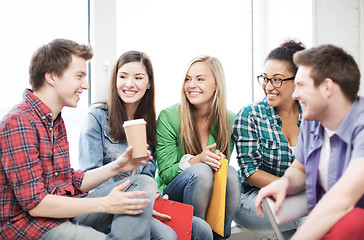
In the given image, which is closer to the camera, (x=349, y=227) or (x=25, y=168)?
(x=349, y=227)

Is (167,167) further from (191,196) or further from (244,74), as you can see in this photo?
(244,74)

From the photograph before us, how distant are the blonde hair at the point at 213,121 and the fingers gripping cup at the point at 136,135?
520 millimetres

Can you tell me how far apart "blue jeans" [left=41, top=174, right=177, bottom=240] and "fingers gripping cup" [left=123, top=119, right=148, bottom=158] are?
0.12 metres

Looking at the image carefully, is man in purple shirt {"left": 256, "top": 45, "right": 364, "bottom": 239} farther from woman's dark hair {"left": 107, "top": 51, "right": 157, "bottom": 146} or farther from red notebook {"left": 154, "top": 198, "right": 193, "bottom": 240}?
woman's dark hair {"left": 107, "top": 51, "right": 157, "bottom": 146}

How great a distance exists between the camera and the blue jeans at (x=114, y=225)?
1.40 meters

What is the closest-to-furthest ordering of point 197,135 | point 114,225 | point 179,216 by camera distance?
point 114,225, point 179,216, point 197,135

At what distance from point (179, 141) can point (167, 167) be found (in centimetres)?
16

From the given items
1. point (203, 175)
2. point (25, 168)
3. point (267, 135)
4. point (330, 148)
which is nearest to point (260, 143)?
point (267, 135)

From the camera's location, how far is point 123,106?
81.4 inches

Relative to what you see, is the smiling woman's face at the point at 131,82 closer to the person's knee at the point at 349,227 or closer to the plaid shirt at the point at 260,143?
the plaid shirt at the point at 260,143

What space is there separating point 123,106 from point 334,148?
3.68 ft

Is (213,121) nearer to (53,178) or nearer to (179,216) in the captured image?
(179,216)

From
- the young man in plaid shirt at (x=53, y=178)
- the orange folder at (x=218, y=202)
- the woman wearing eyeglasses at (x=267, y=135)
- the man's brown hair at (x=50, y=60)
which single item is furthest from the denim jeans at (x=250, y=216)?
the man's brown hair at (x=50, y=60)

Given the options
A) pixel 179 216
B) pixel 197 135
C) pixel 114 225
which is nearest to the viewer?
pixel 114 225
